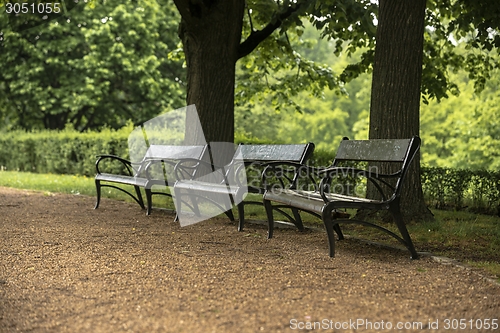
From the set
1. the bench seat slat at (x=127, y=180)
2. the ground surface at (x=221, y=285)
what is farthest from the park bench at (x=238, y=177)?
the bench seat slat at (x=127, y=180)

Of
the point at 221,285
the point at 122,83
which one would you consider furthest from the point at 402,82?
the point at 122,83

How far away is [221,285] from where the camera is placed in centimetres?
419

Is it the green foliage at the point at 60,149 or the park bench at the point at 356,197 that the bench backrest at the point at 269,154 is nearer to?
the park bench at the point at 356,197

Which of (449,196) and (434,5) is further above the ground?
(434,5)

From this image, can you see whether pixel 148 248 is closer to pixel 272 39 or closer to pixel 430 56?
pixel 272 39

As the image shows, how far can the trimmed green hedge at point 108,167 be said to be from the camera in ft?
31.1

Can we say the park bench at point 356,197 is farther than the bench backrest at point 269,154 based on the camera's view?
No

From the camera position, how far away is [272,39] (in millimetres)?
11516

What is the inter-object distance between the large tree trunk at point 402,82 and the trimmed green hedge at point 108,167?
254 cm

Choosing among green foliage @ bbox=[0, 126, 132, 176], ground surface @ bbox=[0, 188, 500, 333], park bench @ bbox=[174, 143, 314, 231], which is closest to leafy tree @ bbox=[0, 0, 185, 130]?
green foliage @ bbox=[0, 126, 132, 176]

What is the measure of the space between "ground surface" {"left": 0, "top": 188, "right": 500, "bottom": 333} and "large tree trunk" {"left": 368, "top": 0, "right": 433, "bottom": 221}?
59.9 inches

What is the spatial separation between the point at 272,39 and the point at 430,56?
10.2ft

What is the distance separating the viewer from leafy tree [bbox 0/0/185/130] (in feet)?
76.8

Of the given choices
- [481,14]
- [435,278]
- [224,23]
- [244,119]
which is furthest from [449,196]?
[244,119]
